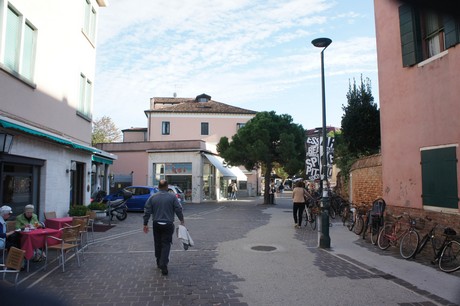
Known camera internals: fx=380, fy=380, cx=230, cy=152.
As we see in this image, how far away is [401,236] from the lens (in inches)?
361

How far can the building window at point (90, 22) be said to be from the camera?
52.5ft

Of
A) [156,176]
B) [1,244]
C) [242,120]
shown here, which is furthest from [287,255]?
[242,120]

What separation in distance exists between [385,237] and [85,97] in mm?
12761

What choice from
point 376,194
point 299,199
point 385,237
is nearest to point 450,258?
point 385,237

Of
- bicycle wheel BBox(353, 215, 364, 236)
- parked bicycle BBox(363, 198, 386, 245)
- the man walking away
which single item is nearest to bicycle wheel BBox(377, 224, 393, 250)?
parked bicycle BBox(363, 198, 386, 245)

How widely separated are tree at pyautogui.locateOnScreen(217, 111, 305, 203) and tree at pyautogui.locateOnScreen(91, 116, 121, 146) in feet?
97.3

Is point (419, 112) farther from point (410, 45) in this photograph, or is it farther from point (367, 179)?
point (367, 179)

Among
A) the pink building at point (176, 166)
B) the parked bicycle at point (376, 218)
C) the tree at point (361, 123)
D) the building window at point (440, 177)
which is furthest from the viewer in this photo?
the pink building at point (176, 166)

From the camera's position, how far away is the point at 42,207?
11.5 metres

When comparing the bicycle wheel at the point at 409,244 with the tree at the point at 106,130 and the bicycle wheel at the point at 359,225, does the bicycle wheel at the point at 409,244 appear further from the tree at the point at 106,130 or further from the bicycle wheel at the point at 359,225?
the tree at the point at 106,130

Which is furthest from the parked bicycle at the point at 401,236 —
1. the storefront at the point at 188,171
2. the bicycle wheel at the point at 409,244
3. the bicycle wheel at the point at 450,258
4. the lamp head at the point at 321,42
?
the storefront at the point at 188,171

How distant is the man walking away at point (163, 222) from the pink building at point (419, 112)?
5.72 meters

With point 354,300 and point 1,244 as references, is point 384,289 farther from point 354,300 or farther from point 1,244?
point 1,244

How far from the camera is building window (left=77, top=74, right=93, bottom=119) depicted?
15680 millimetres
